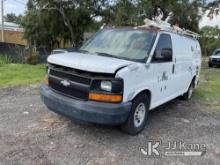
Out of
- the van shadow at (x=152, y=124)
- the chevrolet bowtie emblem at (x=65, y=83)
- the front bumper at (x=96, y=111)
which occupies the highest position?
the chevrolet bowtie emblem at (x=65, y=83)

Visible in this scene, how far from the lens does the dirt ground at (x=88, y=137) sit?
393cm

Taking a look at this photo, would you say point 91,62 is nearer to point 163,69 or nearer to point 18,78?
point 163,69

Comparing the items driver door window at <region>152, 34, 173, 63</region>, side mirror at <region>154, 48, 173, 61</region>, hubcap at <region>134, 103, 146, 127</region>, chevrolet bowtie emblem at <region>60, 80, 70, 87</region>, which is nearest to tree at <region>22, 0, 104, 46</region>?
driver door window at <region>152, 34, 173, 63</region>

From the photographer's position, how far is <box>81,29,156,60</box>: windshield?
16.3ft

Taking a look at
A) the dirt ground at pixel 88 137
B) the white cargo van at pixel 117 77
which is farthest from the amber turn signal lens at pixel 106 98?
the dirt ground at pixel 88 137

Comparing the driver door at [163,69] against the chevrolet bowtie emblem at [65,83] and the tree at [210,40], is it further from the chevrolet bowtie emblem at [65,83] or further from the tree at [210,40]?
the tree at [210,40]

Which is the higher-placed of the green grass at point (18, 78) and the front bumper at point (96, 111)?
the front bumper at point (96, 111)

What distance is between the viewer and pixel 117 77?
4074 millimetres

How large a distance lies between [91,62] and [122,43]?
124 centimetres

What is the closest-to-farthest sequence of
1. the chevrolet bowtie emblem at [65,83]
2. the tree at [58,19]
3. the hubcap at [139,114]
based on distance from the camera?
1. the chevrolet bowtie emblem at [65,83]
2. the hubcap at [139,114]
3. the tree at [58,19]

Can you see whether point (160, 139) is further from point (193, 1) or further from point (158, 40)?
point (193, 1)

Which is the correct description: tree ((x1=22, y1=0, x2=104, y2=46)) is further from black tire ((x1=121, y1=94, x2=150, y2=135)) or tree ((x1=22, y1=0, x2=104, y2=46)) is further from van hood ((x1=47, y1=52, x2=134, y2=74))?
black tire ((x1=121, y1=94, x2=150, y2=135))

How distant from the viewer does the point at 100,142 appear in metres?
4.47

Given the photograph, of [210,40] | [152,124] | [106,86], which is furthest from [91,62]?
[210,40]
